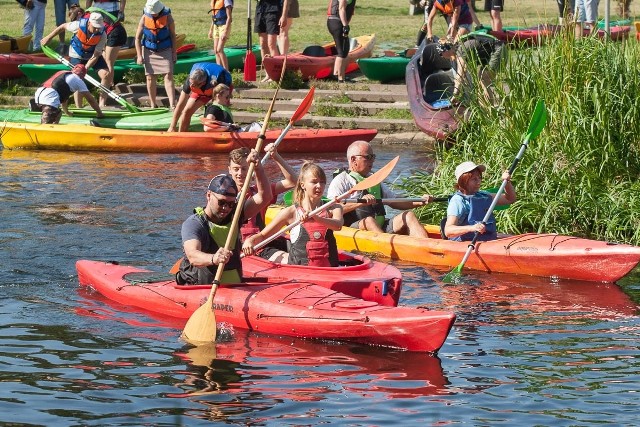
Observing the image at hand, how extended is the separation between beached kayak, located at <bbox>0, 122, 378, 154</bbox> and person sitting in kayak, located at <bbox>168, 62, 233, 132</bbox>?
380 mm

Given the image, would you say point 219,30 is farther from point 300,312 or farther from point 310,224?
point 300,312

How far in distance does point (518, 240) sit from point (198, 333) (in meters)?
3.22

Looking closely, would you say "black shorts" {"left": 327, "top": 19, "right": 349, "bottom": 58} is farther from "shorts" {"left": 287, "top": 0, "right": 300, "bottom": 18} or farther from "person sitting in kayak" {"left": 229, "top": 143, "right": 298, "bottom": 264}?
"person sitting in kayak" {"left": 229, "top": 143, "right": 298, "bottom": 264}

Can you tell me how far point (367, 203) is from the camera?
33.7 feet

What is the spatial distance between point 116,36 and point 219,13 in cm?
150

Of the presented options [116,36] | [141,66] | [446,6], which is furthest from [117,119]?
[446,6]

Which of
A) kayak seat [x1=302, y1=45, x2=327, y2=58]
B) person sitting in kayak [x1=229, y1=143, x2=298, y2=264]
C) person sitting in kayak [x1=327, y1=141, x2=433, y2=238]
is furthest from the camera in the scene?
kayak seat [x1=302, y1=45, x2=327, y2=58]

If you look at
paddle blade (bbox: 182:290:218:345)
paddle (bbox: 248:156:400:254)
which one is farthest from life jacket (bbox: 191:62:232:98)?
paddle blade (bbox: 182:290:218:345)

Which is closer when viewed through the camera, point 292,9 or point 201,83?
point 201,83

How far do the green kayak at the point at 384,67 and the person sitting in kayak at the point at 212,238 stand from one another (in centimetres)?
977

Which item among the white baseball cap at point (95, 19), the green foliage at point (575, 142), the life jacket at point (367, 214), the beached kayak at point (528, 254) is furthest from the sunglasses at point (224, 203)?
the white baseball cap at point (95, 19)

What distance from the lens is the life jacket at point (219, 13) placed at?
58.4 feet

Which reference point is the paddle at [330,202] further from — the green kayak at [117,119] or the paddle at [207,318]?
the green kayak at [117,119]

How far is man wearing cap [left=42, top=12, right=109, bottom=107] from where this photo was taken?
679 inches
